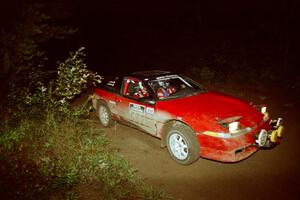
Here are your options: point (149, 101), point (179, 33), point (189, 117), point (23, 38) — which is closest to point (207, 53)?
point (179, 33)

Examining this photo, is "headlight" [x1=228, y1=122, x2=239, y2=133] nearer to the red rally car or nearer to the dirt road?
the red rally car

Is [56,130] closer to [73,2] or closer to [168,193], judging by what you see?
[168,193]

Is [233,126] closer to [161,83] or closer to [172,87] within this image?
[172,87]

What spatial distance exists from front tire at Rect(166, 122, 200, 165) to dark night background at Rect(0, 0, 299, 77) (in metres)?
7.81

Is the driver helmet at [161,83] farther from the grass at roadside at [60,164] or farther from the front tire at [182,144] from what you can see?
the grass at roadside at [60,164]

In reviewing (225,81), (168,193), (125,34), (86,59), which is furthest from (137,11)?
(168,193)

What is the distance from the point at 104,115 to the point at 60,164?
2822 mm

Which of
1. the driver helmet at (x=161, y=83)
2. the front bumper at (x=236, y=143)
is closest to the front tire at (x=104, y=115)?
the driver helmet at (x=161, y=83)

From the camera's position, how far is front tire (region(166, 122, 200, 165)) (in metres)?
5.43

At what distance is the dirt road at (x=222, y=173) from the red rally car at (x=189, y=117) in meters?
0.38

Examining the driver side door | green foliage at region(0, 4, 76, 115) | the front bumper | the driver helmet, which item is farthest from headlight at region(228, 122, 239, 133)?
green foliage at region(0, 4, 76, 115)

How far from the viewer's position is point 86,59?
17547 millimetres

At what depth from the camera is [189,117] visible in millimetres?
5523

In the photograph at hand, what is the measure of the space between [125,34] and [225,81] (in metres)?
10.7
